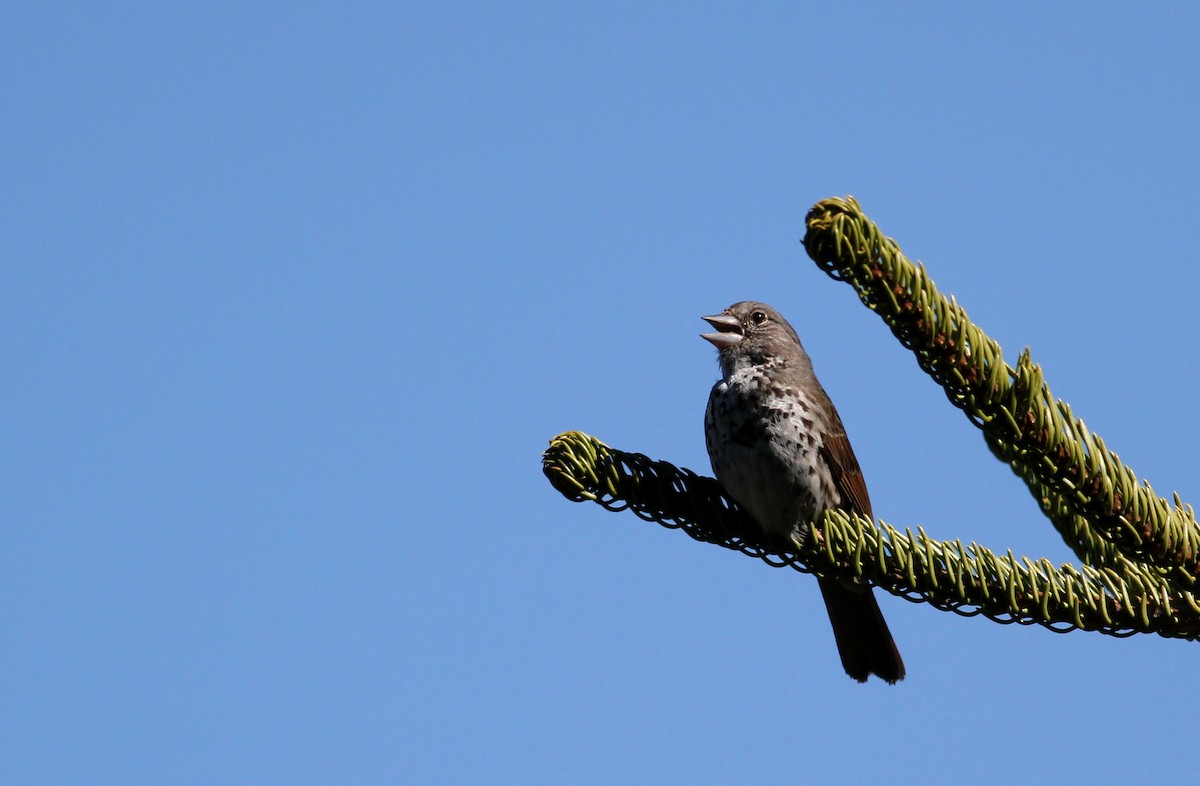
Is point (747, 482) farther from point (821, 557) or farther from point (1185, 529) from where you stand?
point (1185, 529)

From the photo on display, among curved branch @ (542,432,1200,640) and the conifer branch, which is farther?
curved branch @ (542,432,1200,640)

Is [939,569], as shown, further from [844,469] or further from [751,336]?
[751,336]

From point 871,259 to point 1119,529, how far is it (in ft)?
2.83

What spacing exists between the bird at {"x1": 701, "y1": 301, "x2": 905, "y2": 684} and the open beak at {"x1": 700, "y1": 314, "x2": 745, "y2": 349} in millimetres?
31

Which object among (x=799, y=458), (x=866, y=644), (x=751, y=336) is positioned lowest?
(x=866, y=644)

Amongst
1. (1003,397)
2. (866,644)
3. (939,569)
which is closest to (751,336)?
(866,644)

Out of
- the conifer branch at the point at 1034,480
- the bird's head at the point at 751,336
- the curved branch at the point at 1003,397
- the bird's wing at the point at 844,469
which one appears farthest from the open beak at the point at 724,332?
the curved branch at the point at 1003,397

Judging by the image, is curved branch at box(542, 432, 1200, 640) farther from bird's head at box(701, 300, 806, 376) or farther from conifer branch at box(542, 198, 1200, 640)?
bird's head at box(701, 300, 806, 376)

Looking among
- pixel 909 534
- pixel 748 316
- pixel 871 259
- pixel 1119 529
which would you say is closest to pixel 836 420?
pixel 748 316

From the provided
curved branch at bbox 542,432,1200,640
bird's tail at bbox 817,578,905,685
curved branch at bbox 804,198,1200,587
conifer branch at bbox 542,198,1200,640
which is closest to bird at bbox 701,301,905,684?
bird's tail at bbox 817,578,905,685

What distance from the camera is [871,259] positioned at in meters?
2.23

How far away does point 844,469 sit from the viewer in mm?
4609

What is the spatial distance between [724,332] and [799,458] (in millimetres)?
866

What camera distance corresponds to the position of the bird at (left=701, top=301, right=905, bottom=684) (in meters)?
4.25
